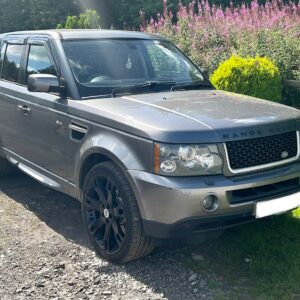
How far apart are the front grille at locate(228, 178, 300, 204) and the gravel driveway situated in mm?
713

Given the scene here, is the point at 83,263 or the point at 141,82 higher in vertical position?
the point at 141,82

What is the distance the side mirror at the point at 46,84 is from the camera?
402 cm

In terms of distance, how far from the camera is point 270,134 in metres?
3.44

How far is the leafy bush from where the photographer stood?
761 centimetres

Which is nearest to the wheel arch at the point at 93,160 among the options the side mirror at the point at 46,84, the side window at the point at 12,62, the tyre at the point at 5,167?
the side mirror at the point at 46,84

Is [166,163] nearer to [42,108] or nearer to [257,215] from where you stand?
Answer: [257,215]

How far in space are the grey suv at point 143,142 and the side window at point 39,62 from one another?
1 cm

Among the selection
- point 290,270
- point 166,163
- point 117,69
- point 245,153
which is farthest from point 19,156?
point 290,270

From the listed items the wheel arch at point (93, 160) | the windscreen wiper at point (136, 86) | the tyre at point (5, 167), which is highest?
the windscreen wiper at point (136, 86)

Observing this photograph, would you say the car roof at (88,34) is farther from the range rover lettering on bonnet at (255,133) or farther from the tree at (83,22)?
the tree at (83,22)

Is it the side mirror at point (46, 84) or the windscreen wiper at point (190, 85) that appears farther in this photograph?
the windscreen wiper at point (190, 85)

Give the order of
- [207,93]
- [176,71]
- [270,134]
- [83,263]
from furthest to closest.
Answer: [176,71] → [207,93] → [83,263] → [270,134]

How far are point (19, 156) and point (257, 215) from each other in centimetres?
284

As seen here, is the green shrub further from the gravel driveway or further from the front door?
the gravel driveway
